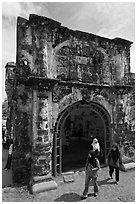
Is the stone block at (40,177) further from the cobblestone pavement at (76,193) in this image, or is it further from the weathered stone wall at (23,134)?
the weathered stone wall at (23,134)

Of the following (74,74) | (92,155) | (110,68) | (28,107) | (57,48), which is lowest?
(92,155)

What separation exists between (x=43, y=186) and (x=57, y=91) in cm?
344

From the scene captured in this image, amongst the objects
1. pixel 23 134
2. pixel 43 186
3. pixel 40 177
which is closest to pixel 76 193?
pixel 43 186

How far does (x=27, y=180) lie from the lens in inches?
234

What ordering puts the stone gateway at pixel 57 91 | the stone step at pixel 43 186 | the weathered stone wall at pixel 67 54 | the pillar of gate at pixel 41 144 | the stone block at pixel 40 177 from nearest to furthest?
the stone step at pixel 43 186 → the stone block at pixel 40 177 → the pillar of gate at pixel 41 144 → the stone gateway at pixel 57 91 → the weathered stone wall at pixel 67 54

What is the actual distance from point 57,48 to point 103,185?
5.51m

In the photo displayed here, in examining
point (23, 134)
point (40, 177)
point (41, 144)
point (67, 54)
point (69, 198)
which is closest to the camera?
point (69, 198)

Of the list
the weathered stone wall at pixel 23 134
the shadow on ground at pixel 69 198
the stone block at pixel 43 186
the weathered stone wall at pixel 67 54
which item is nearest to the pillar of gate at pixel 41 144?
the stone block at pixel 43 186

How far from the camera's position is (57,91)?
21.0ft

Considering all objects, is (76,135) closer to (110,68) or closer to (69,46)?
(110,68)

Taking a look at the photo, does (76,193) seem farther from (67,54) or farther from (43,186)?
(67,54)

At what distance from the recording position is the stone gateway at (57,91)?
19.2 feet

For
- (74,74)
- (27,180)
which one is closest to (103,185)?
(27,180)

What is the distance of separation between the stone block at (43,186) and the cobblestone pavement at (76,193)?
117mm
